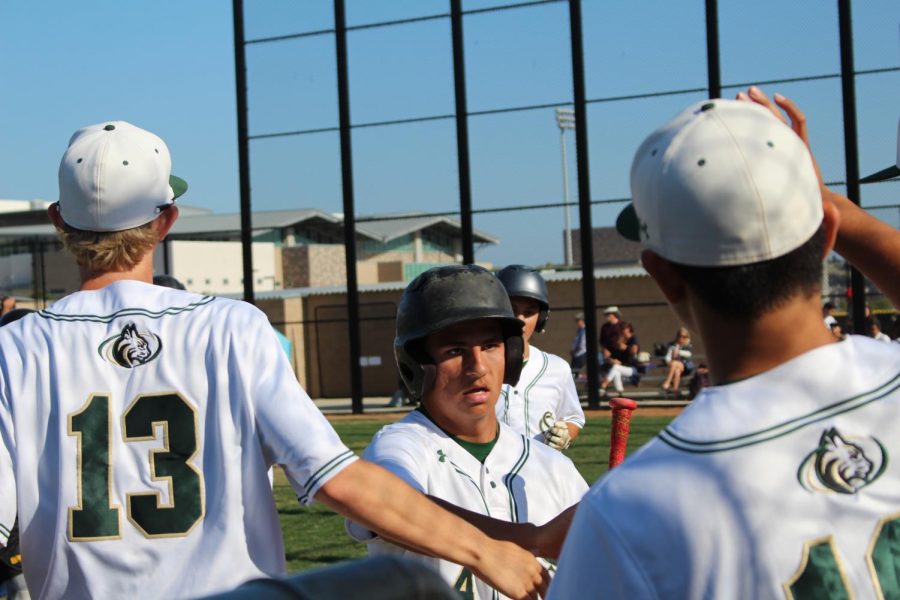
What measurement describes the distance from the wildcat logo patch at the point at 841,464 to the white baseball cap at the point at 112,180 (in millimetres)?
1847

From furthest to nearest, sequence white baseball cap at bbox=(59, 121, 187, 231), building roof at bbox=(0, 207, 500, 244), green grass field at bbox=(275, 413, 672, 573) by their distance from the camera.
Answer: building roof at bbox=(0, 207, 500, 244), green grass field at bbox=(275, 413, 672, 573), white baseball cap at bbox=(59, 121, 187, 231)

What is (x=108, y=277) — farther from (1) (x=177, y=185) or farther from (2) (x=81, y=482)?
(2) (x=81, y=482)

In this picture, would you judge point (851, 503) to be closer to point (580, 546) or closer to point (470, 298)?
point (580, 546)

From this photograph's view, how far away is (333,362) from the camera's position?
113 feet

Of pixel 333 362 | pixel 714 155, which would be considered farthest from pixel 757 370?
pixel 333 362

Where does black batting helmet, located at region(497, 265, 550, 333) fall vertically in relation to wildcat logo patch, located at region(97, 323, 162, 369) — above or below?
above

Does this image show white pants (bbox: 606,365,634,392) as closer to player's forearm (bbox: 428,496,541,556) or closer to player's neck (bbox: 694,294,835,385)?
player's forearm (bbox: 428,496,541,556)

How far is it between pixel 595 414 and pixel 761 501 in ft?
64.7

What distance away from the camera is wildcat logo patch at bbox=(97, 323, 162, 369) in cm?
276

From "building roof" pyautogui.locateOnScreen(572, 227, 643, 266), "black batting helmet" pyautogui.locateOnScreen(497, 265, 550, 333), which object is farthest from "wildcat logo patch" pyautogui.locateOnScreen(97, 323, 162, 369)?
"building roof" pyautogui.locateOnScreen(572, 227, 643, 266)

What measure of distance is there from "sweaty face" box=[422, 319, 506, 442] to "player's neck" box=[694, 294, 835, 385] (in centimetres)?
180

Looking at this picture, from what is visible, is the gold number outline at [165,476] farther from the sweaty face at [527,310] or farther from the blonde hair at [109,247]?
the sweaty face at [527,310]

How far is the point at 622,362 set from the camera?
81.4 feet

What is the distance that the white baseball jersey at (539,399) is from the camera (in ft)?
23.1
